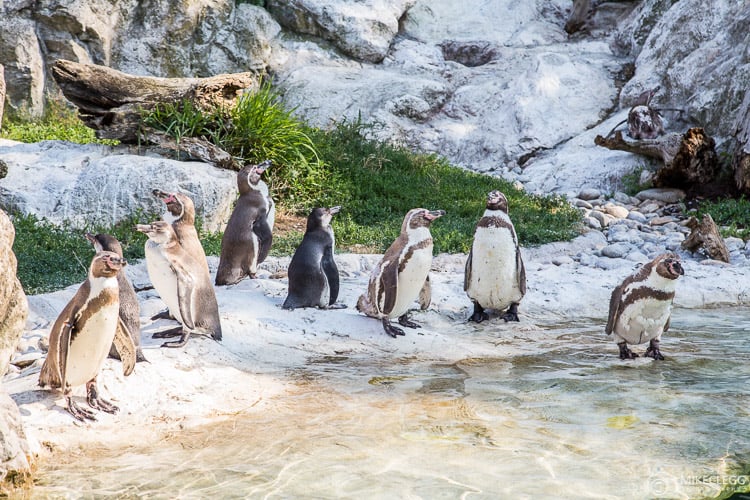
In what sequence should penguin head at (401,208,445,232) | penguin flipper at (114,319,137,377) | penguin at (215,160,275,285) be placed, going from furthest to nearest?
penguin at (215,160,275,285), penguin head at (401,208,445,232), penguin flipper at (114,319,137,377)

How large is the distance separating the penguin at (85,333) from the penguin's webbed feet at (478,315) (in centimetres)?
292

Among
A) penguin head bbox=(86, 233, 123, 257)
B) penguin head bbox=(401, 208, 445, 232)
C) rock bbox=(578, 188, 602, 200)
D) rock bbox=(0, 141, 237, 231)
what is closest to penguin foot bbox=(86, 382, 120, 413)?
penguin head bbox=(86, 233, 123, 257)

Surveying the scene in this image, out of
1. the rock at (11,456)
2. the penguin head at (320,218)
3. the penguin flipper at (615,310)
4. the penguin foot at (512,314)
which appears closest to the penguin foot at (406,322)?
the penguin foot at (512,314)

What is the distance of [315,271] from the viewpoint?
5.43 meters

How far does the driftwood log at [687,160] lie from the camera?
392 inches

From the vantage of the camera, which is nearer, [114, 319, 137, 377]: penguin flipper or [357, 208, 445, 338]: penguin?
[114, 319, 137, 377]: penguin flipper

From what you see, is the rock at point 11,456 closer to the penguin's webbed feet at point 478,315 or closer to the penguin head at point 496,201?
the penguin's webbed feet at point 478,315

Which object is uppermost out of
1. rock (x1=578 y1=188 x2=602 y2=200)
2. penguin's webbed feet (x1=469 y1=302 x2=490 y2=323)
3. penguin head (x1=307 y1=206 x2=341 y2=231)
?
rock (x1=578 y1=188 x2=602 y2=200)

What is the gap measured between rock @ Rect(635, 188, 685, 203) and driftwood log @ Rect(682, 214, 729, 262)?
2.39 m

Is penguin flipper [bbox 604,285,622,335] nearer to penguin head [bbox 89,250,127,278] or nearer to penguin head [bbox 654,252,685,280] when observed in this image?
penguin head [bbox 654,252,685,280]

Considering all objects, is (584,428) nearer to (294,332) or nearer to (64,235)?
(294,332)

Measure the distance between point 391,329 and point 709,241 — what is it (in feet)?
13.1

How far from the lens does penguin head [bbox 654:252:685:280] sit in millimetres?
4574

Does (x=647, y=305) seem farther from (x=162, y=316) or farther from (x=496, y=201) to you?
(x=162, y=316)
